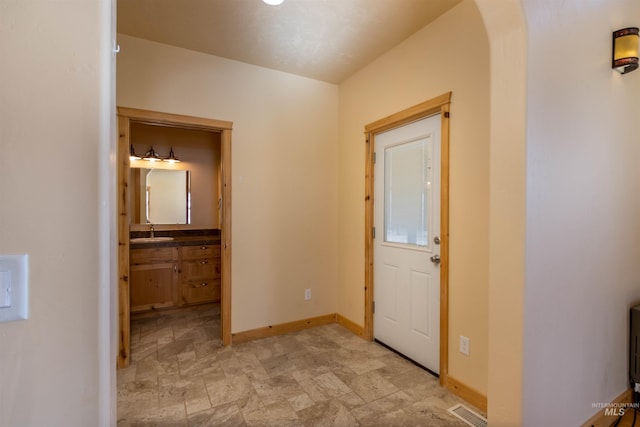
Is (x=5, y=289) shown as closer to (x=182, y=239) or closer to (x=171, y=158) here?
(x=182, y=239)

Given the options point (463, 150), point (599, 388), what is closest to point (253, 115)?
point (463, 150)

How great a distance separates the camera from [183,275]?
3840 mm

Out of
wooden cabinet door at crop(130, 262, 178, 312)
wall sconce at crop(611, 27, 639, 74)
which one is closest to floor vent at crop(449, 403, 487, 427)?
wall sconce at crop(611, 27, 639, 74)

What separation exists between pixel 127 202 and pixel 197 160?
6.54 ft

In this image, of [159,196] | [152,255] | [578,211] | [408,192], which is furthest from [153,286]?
[578,211]

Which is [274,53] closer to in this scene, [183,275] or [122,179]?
[122,179]

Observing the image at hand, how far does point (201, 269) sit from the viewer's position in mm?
3945

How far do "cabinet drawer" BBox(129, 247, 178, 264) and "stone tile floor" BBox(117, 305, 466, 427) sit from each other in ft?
3.02

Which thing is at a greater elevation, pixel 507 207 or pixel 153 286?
pixel 507 207

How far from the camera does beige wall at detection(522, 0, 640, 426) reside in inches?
50.2

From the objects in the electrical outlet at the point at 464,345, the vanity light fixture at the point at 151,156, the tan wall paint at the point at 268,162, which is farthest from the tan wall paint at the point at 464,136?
the vanity light fixture at the point at 151,156

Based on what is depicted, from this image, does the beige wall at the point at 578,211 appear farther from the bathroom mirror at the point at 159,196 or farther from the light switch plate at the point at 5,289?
the bathroom mirror at the point at 159,196

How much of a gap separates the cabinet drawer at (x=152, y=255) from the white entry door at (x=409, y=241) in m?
2.55

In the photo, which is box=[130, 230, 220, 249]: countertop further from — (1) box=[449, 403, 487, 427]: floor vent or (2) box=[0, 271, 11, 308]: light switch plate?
(2) box=[0, 271, 11, 308]: light switch plate
